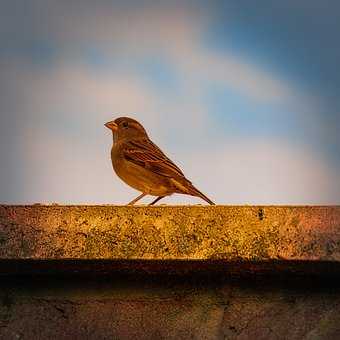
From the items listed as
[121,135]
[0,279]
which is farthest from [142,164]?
[0,279]

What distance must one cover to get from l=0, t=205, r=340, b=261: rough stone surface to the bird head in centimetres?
372

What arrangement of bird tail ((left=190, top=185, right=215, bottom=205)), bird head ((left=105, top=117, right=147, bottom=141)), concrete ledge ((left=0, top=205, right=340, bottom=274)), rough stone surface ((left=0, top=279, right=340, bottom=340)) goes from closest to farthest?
concrete ledge ((left=0, top=205, right=340, bottom=274)), rough stone surface ((left=0, top=279, right=340, bottom=340)), bird tail ((left=190, top=185, right=215, bottom=205)), bird head ((left=105, top=117, right=147, bottom=141))

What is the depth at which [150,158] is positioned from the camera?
5.86 metres

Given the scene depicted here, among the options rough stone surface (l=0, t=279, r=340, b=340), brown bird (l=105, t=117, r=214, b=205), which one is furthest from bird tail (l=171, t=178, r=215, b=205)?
rough stone surface (l=0, t=279, r=340, b=340)

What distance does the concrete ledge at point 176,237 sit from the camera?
2424 mm

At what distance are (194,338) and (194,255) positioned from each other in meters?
0.30

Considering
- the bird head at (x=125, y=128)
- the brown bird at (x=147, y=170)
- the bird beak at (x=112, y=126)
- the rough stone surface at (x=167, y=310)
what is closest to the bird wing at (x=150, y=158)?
the brown bird at (x=147, y=170)

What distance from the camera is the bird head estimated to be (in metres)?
6.27

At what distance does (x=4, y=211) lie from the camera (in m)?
2.49

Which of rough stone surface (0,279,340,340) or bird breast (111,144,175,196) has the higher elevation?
bird breast (111,144,175,196)

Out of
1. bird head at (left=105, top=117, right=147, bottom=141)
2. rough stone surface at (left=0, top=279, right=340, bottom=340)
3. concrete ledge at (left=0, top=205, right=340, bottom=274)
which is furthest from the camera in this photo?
bird head at (left=105, top=117, right=147, bottom=141)

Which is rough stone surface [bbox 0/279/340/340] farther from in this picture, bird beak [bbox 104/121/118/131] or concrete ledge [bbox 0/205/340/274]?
bird beak [bbox 104/121/118/131]

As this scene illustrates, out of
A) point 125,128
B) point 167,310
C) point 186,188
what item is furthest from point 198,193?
point 167,310

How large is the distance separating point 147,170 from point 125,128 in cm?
74
